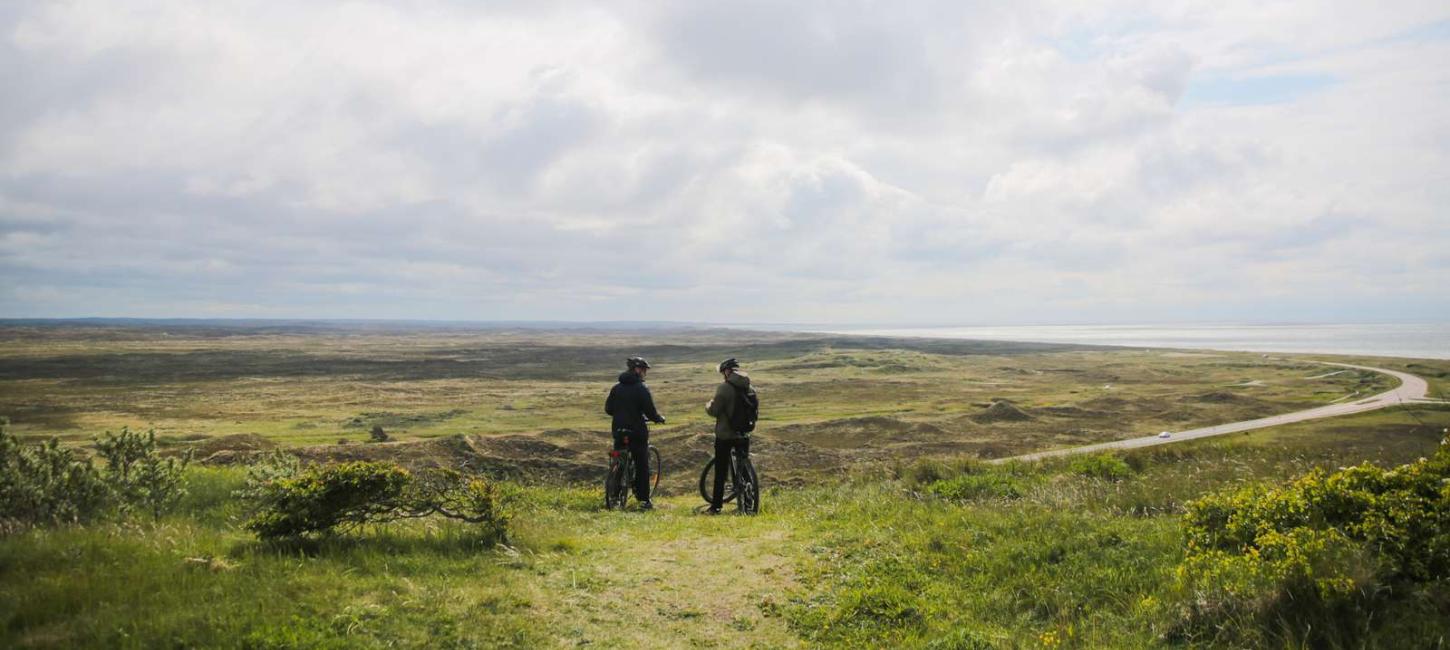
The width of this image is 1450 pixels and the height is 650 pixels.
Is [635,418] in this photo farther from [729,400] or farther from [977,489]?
[977,489]

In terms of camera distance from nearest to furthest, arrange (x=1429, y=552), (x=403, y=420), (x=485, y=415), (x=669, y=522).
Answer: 1. (x=1429, y=552)
2. (x=669, y=522)
3. (x=403, y=420)
4. (x=485, y=415)

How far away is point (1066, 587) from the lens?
22.4ft

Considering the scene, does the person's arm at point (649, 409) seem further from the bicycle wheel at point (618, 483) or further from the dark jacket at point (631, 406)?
→ the bicycle wheel at point (618, 483)

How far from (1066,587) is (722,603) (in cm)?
325

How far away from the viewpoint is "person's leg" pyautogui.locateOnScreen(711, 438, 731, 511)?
41.9 ft

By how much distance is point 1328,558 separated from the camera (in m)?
5.34

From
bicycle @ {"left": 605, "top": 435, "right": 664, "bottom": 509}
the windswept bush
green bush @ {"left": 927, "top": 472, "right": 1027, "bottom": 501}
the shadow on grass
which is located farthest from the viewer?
bicycle @ {"left": 605, "top": 435, "right": 664, "bottom": 509}

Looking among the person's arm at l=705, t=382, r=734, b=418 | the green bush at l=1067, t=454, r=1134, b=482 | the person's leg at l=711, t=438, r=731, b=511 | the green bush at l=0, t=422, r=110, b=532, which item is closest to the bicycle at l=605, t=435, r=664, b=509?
the person's leg at l=711, t=438, r=731, b=511

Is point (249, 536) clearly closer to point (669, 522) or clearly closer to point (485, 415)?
point (669, 522)

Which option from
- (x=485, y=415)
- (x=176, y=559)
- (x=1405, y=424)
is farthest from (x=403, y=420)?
(x=1405, y=424)

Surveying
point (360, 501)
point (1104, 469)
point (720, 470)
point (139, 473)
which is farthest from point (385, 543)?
point (1104, 469)

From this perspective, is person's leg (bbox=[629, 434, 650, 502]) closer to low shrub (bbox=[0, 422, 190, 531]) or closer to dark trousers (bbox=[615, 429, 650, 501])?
dark trousers (bbox=[615, 429, 650, 501])

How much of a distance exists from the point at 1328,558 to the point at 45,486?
454 inches

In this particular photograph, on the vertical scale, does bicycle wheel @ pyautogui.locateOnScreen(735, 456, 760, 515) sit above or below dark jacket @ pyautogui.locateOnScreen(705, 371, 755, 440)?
below
